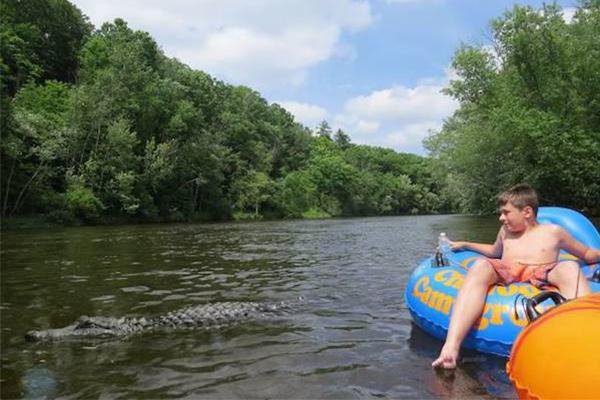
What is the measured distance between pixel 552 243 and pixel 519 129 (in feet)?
71.8

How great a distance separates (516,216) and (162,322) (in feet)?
11.7

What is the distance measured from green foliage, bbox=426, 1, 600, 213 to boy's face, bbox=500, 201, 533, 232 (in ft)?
70.9

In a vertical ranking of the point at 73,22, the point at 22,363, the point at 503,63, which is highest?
the point at 73,22

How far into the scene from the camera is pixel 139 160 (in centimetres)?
3697

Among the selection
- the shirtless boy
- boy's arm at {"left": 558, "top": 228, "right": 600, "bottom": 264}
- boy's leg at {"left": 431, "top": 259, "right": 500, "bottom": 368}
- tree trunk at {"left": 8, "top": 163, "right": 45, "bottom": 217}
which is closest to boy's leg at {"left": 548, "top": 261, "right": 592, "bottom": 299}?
the shirtless boy

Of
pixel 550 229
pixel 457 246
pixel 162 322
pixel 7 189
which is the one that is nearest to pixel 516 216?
pixel 550 229

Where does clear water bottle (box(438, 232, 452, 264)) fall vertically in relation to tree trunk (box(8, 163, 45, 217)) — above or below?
below

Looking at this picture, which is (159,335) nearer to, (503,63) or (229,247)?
(229,247)

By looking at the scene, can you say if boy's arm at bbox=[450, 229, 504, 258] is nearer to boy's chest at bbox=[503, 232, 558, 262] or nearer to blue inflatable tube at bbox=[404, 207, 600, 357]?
blue inflatable tube at bbox=[404, 207, 600, 357]

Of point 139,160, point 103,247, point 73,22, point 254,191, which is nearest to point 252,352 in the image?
point 103,247

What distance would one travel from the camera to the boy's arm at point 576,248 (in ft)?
14.4

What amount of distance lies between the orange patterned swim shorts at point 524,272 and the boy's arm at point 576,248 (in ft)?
0.74

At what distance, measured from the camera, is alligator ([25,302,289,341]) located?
4949mm

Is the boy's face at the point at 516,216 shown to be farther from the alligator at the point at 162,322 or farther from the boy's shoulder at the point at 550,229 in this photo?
the alligator at the point at 162,322
